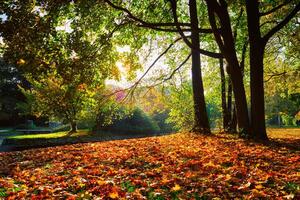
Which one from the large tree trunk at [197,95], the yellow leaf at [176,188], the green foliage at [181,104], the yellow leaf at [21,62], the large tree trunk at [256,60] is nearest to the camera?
the yellow leaf at [176,188]

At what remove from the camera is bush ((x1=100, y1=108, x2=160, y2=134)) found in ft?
125

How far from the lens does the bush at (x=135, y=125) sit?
38.1m

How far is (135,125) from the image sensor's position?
1560 inches

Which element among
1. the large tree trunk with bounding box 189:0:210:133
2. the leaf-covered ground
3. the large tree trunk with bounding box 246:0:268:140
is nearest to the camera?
the leaf-covered ground

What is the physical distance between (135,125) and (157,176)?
33.7 meters

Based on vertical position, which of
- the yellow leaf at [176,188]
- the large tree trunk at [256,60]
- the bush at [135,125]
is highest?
the large tree trunk at [256,60]

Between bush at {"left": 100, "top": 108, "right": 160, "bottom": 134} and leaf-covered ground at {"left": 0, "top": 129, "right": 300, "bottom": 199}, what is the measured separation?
2928 centimetres

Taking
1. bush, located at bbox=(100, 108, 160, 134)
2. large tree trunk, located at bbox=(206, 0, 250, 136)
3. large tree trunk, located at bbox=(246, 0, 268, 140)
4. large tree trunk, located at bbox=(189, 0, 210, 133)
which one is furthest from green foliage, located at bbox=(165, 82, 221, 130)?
bush, located at bbox=(100, 108, 160, 134)

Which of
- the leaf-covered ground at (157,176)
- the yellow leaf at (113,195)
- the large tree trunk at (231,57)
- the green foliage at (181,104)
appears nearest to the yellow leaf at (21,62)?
the leaf-covered ground at (157,176)

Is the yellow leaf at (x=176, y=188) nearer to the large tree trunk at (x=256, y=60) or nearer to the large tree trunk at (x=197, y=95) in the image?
the large tree trunk at (x=256, y=60)

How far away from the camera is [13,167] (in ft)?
25.3

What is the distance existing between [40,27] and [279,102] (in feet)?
145

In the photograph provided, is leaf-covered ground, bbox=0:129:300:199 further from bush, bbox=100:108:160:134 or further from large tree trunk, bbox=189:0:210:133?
bush, bbox=100:108:160:134

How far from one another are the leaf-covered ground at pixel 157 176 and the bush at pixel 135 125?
29.3 metres
